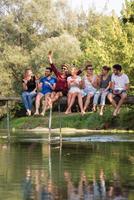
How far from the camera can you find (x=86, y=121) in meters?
67.5

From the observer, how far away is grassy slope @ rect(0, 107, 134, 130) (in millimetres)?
63188

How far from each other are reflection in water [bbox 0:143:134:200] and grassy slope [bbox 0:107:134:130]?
3134 cm

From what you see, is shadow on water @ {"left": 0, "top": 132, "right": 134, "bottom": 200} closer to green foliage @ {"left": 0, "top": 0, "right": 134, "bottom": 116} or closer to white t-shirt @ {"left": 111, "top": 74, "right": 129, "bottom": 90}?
white t-shirt @ {"left": 111, "top": 74, "right": 129, "bottom": 90}

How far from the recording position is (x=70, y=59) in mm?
71938

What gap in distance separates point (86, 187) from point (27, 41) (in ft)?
188

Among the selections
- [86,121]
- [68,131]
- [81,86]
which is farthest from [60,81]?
[86,121]

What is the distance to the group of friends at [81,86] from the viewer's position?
27234mm

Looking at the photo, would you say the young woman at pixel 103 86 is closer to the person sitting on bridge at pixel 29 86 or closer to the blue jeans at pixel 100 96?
the blue jeans at pixel 100 96

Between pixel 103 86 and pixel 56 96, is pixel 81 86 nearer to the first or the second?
pixel 103 86

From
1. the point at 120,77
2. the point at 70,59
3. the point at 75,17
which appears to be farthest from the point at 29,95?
the point at 75,17

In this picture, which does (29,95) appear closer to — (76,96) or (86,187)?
(76,96)

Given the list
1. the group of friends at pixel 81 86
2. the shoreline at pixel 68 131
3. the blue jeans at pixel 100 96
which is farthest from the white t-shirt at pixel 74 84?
the shoreline at pixel 68 131

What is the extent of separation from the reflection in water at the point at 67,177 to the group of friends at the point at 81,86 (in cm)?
215

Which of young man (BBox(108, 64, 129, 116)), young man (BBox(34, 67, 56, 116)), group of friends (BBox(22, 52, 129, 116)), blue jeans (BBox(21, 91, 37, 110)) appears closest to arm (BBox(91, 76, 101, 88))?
group of friends (BBox(22, 52, 129, 116))
